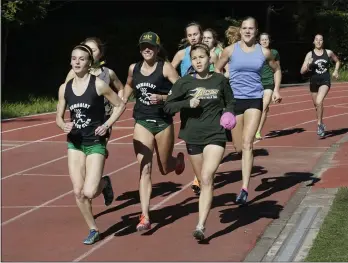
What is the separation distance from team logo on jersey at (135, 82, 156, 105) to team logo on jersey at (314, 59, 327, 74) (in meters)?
7.87

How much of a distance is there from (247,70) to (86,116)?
2.56 m

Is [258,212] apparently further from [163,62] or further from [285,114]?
[285,114]

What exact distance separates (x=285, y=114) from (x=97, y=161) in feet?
43.4

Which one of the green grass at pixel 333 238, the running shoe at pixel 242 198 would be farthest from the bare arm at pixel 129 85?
the green grass at pixel 333 238

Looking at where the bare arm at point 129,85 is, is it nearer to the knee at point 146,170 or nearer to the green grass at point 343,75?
the knee at point 146,170

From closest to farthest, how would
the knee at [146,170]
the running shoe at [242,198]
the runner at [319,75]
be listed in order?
the knee at [146,170] < the running shoe at [242,198] < the runner at [319,75]

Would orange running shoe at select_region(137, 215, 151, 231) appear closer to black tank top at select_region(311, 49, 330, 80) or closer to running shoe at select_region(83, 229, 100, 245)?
running shoe at select_region(83, 229, 100, 245)

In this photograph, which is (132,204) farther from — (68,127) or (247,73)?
(68,127)

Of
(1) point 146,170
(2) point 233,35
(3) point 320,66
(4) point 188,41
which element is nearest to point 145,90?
(1) point 146,170

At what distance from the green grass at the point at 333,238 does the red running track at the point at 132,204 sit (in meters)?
0.63

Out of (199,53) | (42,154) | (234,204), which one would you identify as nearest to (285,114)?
(42,154)

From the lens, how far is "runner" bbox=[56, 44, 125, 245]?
7.90m

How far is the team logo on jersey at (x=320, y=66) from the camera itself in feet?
52.4

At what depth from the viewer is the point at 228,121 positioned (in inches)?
308
